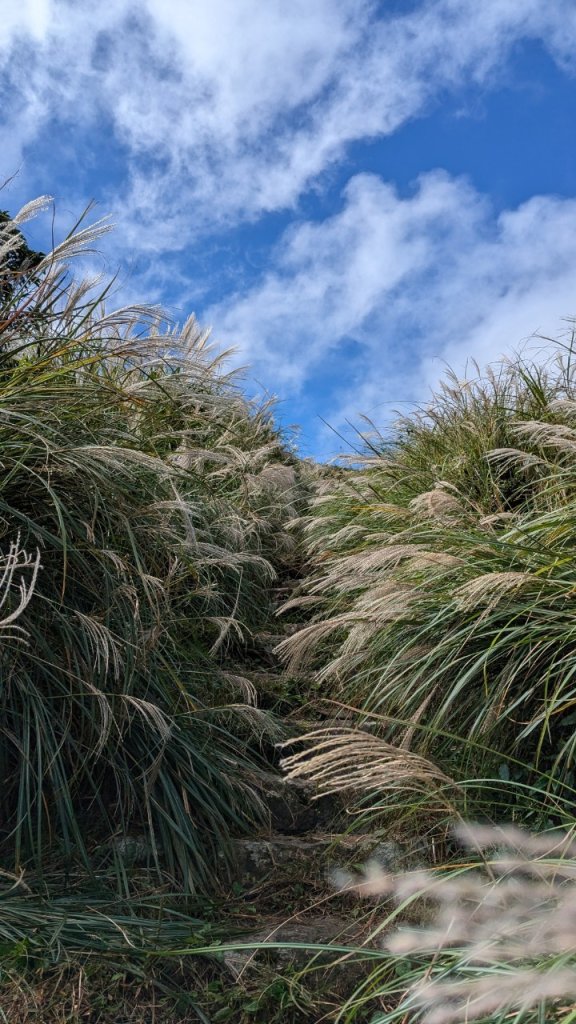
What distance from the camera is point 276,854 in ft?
8.79

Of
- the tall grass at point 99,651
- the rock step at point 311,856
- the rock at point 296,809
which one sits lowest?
the rock step at point 311,856

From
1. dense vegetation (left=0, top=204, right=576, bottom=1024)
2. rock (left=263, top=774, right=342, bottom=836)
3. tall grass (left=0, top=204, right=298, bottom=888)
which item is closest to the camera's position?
dense vegetation (left=0, top=204, right=576, bottom=1024)

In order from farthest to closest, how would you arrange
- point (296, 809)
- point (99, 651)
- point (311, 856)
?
1. point (296, 809)
2. point (311, 856)
3. point (99, 651)

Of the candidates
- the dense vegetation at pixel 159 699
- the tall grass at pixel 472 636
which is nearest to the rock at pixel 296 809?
the dense vegetation at pixel 159 699

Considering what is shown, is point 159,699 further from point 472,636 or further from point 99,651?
point 472,636

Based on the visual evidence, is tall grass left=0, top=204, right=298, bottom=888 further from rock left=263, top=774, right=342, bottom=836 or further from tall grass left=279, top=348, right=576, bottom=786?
tall grass left=279, top=348, right=576, bottom=786

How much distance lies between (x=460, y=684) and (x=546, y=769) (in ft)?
1.42

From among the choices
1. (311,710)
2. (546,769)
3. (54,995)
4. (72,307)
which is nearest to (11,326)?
(72,307)

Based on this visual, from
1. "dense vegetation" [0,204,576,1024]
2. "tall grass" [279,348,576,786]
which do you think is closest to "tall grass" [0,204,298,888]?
"dense vegetation" [0,204,576,1024]

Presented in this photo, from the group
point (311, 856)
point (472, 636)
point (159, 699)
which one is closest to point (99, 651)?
point (159, 699)

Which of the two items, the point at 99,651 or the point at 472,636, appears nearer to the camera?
the point at 99,651

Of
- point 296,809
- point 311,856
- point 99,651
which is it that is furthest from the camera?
point 296,809

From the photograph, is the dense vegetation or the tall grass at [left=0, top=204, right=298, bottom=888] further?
the tall grass at [left=0, top=204, right=298, bottom=888]

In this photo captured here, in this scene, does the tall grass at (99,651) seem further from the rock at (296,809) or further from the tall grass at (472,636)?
the tall grass at (472,636)
